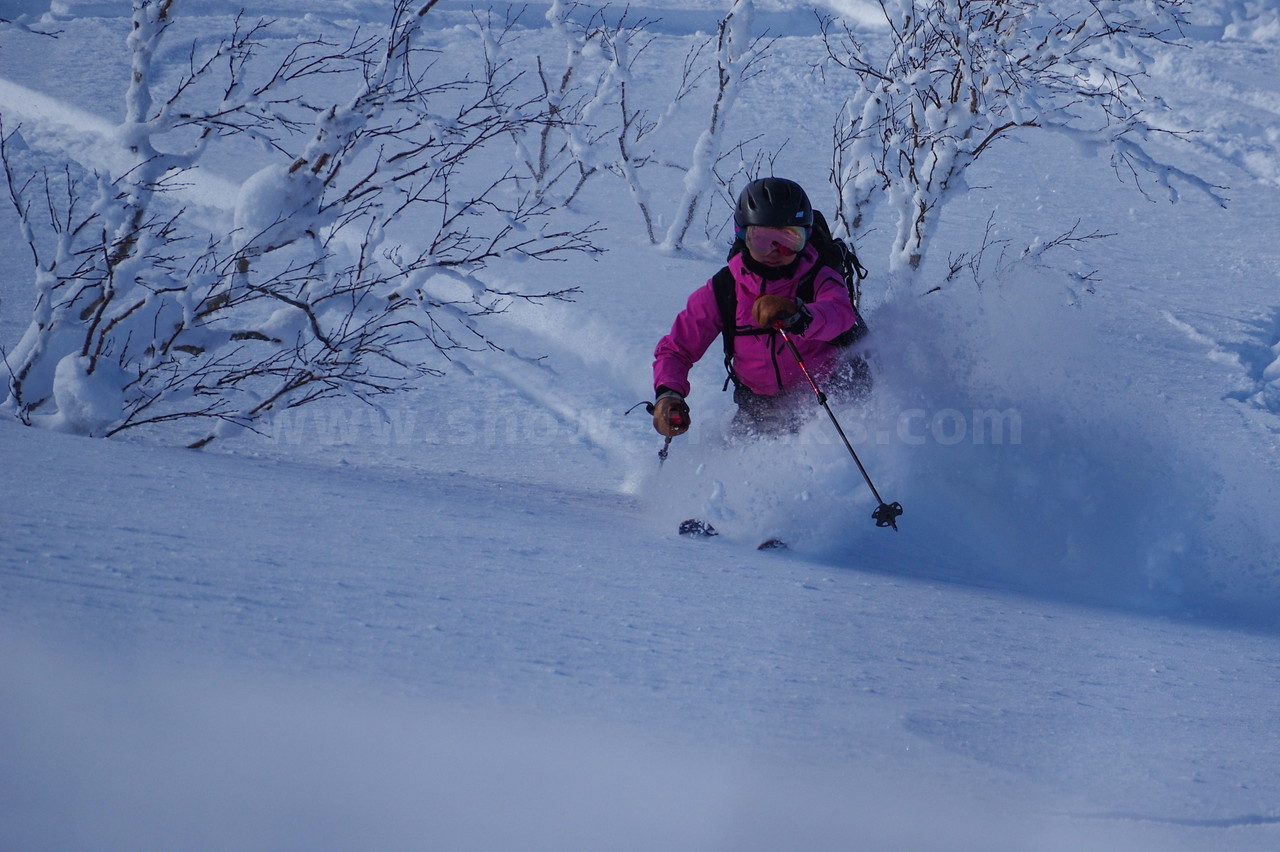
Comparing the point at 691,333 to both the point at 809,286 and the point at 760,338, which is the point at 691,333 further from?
the point at 809,286

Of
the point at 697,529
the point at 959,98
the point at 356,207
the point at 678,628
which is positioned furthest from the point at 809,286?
the point at 959,98

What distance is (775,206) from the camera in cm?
311

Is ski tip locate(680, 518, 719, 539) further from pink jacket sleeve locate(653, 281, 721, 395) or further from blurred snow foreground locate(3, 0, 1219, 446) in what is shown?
blurred snow foreground locate(3, 0, 1219, 446)

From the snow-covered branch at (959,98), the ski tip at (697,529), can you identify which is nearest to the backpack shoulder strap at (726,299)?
the ski tip at (697,529)

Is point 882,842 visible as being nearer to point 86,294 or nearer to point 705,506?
point 705,506

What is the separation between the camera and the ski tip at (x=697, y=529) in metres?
2.99

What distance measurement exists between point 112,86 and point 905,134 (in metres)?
8.13

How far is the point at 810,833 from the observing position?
3.70ft

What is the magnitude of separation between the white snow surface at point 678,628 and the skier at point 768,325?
0.19m

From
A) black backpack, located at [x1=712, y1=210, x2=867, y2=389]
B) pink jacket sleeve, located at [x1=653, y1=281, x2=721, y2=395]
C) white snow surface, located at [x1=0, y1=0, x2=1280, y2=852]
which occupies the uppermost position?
black backpack, located at [x1=712, y1=210, x2=867, y2=389]

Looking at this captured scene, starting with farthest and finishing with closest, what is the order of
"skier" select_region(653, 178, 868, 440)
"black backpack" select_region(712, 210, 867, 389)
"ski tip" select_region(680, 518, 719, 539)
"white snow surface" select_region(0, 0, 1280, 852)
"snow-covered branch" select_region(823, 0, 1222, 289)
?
1. "snow-covered branch" select_region(823, 0, 1222, 289)
2. "black backpack" select_region(712, 210, 867, 389)
3. "skier" select_region(653, 178, 868, 440)
4. "ski tip" select_region(680, 518, 719, 539)
5. "white snow surface" select_region(0, 0, 1280, 852)

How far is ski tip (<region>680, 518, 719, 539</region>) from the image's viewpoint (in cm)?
299

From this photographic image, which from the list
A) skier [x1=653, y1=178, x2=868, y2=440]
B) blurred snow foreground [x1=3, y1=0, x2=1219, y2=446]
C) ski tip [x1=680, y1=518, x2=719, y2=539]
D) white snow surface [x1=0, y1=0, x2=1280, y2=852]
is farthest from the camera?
blurred snow foreground [x1=3, y1=0, x2=1219, y2=446]

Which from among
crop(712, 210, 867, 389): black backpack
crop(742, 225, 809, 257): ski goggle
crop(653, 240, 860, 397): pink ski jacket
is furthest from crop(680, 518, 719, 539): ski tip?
crop(742, 225, 809, 257): ski goggle
